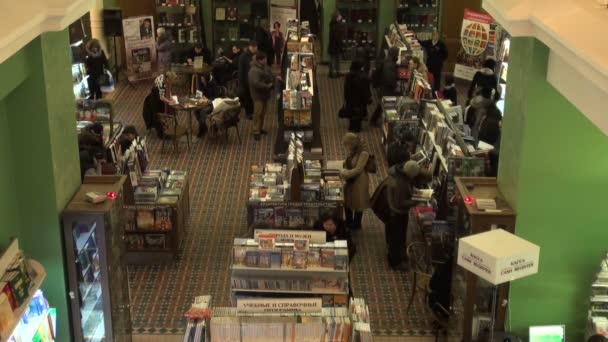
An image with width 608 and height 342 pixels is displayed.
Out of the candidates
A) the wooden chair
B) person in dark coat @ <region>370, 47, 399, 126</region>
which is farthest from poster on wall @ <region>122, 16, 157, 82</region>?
person in dark coat @ <region>370, 47, 399, 126</region>

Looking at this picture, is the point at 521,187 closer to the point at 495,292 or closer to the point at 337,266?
the point at 495,292

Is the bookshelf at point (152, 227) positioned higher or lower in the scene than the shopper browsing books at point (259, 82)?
lower

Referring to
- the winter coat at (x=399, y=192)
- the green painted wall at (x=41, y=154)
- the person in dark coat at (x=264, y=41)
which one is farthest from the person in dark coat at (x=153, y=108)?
the green painted wall at (x=41, y=154)

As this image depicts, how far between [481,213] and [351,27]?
1334 centimetres

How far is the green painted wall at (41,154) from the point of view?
7191 millimetres

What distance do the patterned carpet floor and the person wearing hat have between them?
1.01 feet

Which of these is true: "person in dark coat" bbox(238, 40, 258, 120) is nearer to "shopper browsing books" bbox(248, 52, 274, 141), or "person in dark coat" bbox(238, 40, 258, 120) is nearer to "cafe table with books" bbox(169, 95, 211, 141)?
"shopper browsing books" bbox(248, 52, 274, 141)

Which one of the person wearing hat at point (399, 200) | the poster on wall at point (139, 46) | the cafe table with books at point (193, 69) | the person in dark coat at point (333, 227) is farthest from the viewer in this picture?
the poster on wall at point (139, 46)

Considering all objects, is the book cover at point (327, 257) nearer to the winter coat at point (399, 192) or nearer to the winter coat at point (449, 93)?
the winter coat at point (399, 192)

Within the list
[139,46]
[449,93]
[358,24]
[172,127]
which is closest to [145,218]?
[172,127]

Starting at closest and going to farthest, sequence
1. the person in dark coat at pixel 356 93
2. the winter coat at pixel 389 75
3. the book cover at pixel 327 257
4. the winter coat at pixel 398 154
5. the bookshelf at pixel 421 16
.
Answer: the book cover at pixel 327 257, the winter coat at pixel 398 154, the person in dark coat at pixel 356 93, the winter coat at pixel 389 75, the bookshelf at pixel 421 16

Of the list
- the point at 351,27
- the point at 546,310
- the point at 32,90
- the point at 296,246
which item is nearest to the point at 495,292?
the point at 546,310

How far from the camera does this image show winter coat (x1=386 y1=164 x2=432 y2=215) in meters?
10.2

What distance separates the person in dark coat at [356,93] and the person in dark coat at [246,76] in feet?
6.11
